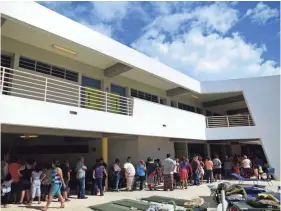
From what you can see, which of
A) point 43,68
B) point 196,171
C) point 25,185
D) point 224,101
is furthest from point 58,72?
point 224,101

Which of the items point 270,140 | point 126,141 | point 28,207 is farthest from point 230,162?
point 28,207

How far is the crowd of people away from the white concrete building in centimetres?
119

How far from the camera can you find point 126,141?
48.6 feet

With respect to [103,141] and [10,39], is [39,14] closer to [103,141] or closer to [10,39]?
[10,39]

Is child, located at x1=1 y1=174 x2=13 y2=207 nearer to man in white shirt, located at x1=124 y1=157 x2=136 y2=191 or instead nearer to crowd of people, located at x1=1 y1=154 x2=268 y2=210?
crowd of people, located at x1=1 y1=154 x2=268 y2=210

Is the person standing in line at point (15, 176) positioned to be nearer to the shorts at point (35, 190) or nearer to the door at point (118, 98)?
the shorts at point (35, 190)

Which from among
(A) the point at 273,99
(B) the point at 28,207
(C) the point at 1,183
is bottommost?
(B) the point at 28,207

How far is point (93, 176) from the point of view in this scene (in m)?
10.9

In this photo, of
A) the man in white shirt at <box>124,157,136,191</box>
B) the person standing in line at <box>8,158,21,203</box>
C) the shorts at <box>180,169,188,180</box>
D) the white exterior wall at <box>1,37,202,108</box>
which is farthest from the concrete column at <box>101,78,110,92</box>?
the person standing in line at <box>8,158,21,203</box>

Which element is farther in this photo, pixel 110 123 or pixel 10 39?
pixel 110 123

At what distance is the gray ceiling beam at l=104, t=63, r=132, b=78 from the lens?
12797 mm

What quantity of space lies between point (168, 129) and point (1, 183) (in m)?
8.39

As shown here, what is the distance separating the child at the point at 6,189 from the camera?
8.29m

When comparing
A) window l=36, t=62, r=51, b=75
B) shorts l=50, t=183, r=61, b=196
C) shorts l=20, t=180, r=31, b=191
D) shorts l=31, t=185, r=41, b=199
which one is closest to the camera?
shorts l=50, t=183, r=61, b=196
